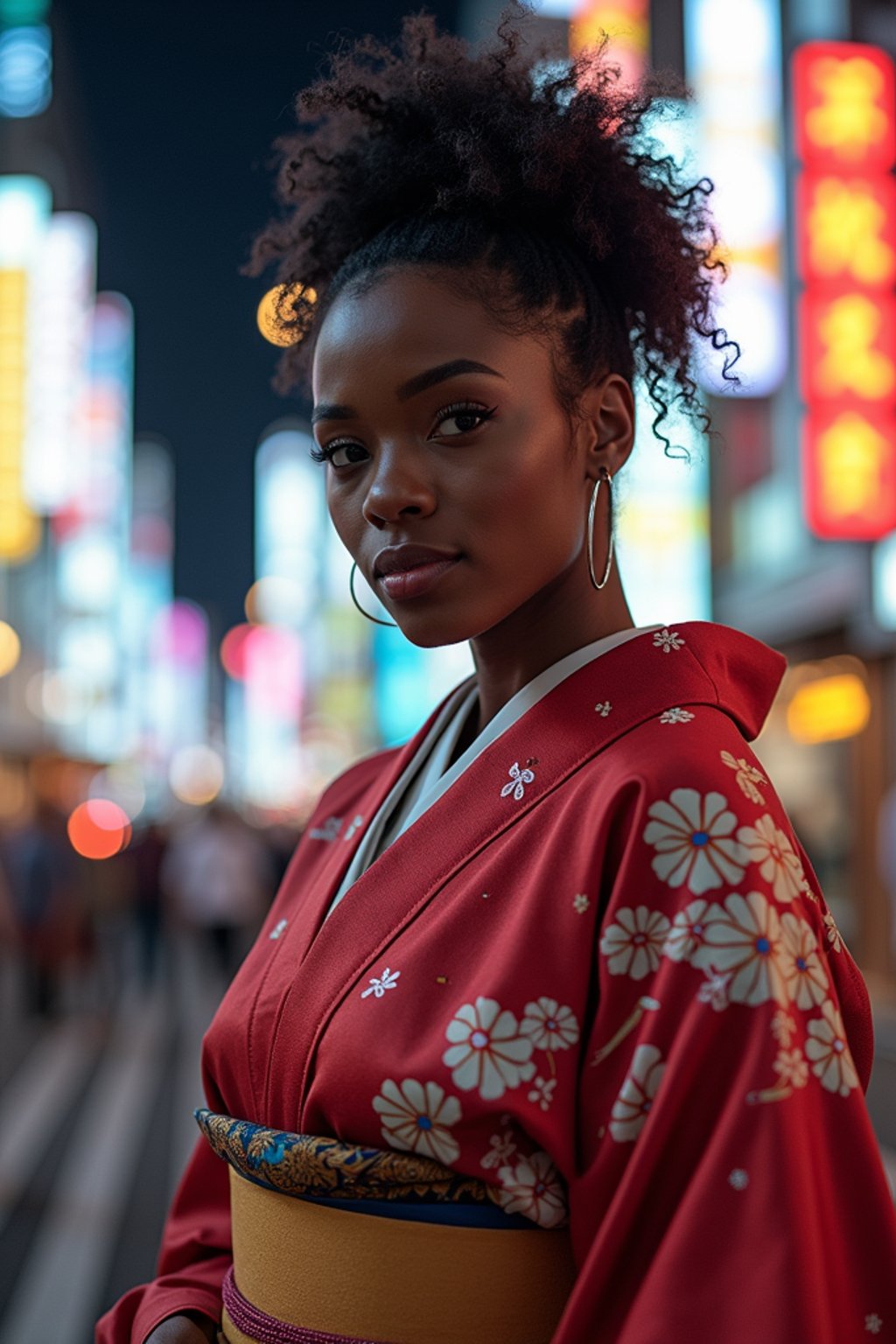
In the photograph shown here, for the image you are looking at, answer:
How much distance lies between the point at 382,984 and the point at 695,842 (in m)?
0.31

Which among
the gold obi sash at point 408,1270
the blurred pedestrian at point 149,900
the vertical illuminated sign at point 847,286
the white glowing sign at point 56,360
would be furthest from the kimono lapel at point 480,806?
the white glowing sign at point 56,360

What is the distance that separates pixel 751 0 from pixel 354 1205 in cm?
1034

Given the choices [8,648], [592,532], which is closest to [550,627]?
[592,532]

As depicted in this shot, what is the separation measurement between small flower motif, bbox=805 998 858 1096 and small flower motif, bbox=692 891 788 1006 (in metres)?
0.05

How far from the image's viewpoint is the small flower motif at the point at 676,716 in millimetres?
1215

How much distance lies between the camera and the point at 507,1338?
114cm

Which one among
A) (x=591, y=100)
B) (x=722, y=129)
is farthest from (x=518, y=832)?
(x=722, y=129)

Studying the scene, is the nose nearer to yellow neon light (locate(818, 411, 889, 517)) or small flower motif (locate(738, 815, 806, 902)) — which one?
small flower motif (locate(738, 815, 806, 902))

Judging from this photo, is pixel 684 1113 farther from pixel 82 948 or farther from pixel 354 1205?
pixel 82 948

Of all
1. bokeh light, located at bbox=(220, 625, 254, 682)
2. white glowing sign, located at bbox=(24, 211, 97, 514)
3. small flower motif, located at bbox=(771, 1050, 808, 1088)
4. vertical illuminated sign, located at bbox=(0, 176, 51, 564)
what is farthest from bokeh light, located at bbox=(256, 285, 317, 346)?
bokeh light, located at bbox=(220, 625, 254, 682)

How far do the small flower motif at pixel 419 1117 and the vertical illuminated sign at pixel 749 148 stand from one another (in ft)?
27.2

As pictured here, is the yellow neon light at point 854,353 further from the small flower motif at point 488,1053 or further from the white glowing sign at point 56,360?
the white glowing sign at point 56,360

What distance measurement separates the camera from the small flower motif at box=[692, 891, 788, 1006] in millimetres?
1031

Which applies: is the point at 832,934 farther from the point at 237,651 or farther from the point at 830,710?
the point at 237,651
